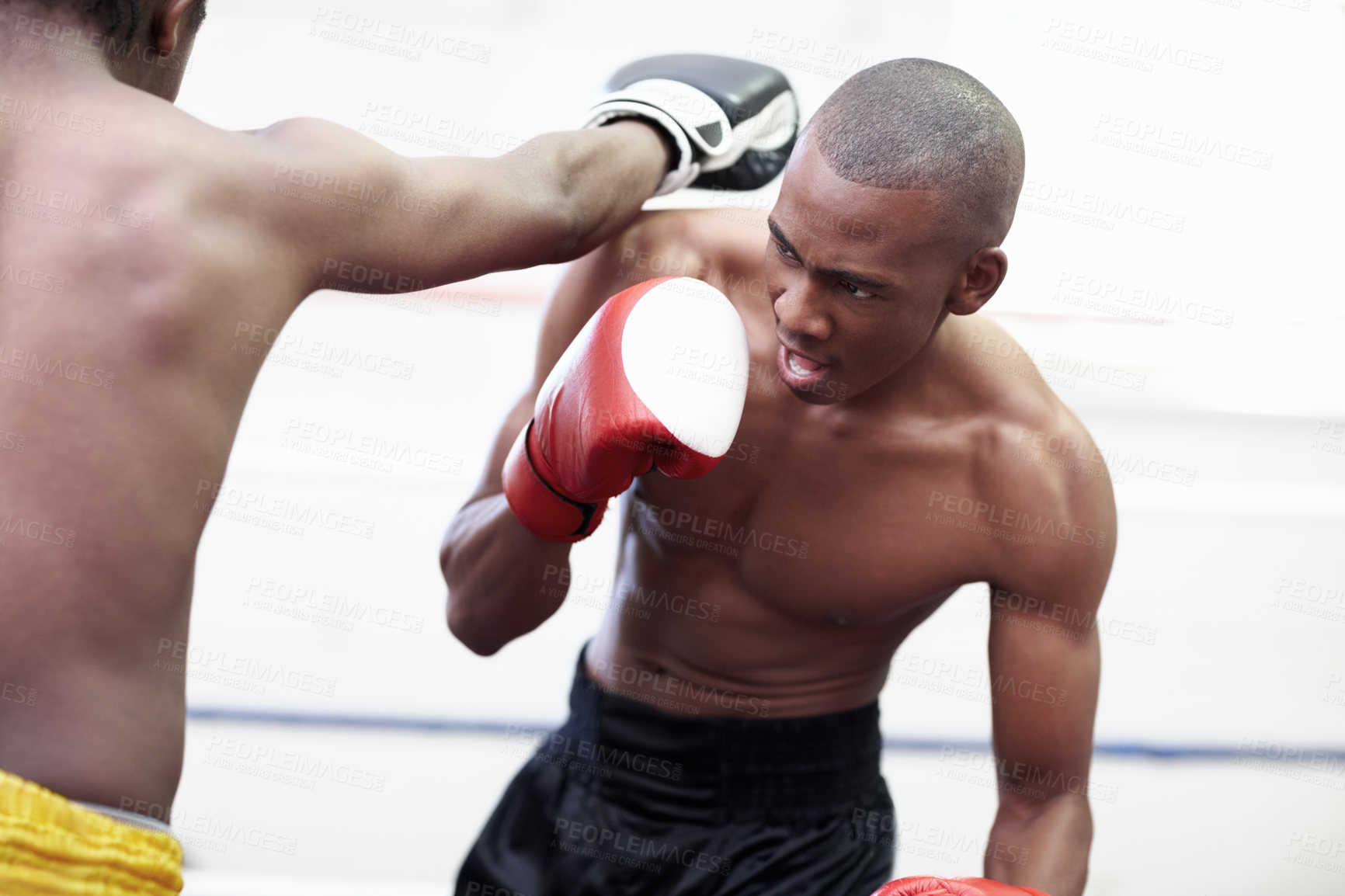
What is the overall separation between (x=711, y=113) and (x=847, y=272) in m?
0.37

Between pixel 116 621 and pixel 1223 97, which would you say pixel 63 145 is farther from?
pixel 1223 97

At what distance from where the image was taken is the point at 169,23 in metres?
0.90

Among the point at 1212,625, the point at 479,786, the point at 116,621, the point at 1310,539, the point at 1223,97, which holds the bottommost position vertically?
the point at 479,786

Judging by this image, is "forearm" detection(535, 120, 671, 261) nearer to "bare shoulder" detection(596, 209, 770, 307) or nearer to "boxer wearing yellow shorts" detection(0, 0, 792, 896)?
"bare shoulder" detection(596, 209, 770, 307)

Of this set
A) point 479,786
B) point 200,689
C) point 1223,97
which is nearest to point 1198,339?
point 1223,97

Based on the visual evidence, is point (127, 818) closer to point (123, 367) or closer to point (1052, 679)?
point (123, 367)

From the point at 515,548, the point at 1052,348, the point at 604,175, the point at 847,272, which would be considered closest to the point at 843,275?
the point at 847,272

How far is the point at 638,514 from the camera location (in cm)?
146

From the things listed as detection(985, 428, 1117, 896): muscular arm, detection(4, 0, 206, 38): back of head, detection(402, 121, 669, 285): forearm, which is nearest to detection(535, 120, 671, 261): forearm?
detection(402, 121, 669, 285): forearm

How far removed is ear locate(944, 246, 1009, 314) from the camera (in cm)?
116

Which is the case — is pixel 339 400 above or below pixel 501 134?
below

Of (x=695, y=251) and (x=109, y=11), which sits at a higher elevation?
(x=109, y=11)

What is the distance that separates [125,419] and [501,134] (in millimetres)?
3038

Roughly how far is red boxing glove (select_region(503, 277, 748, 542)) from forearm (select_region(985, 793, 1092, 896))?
24.6 inches
